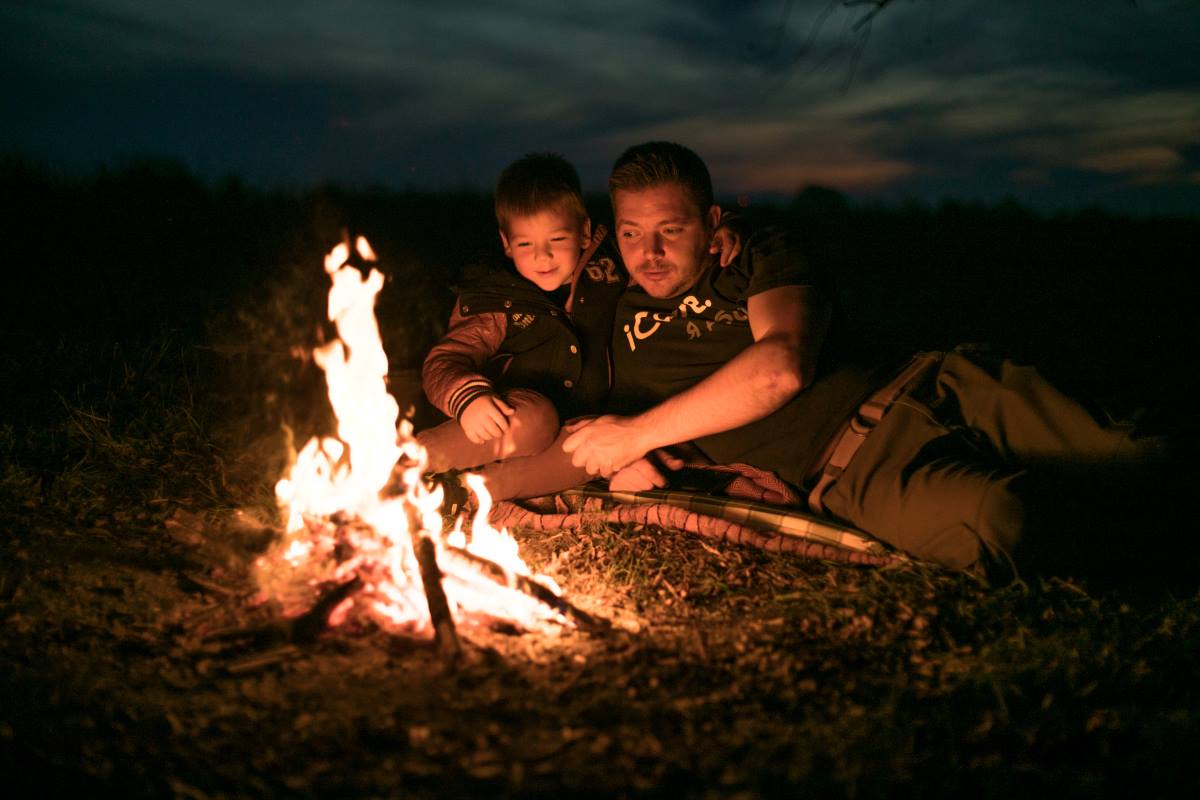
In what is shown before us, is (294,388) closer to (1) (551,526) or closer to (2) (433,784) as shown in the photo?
(1) (551,526)

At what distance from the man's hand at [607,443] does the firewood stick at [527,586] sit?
86 cm

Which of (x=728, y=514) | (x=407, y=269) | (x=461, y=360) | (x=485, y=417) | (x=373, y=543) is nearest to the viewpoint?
(x=373, y=543)

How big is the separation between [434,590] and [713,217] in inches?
83.4

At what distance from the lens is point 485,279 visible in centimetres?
435

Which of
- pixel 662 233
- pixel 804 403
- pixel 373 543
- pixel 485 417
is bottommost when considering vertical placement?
pixel 373 543

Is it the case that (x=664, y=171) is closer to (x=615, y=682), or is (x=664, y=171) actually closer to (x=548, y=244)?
(x=548, y=244)

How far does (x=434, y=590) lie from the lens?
2916 millimetres

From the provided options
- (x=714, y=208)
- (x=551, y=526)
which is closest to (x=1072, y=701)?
(x=551, y=526)

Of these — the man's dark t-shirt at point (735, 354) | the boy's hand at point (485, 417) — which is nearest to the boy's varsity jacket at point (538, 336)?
the man's dark t-shirt at point (735, 354)

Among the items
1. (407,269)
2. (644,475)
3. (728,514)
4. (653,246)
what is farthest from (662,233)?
(407,269)

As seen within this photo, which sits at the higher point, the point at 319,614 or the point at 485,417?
the point at 485,417

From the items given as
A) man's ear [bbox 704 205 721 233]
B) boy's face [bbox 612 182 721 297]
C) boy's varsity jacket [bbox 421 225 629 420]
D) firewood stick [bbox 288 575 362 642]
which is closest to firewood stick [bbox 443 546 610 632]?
firewood stick [bbox 288 575 362 642]

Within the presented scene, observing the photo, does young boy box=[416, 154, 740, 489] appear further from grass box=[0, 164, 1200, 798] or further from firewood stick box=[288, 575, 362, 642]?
firewood stick box=[288, 575, 362, 642]

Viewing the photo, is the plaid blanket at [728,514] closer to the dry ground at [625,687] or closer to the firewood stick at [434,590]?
the dry ground at [625,687]
